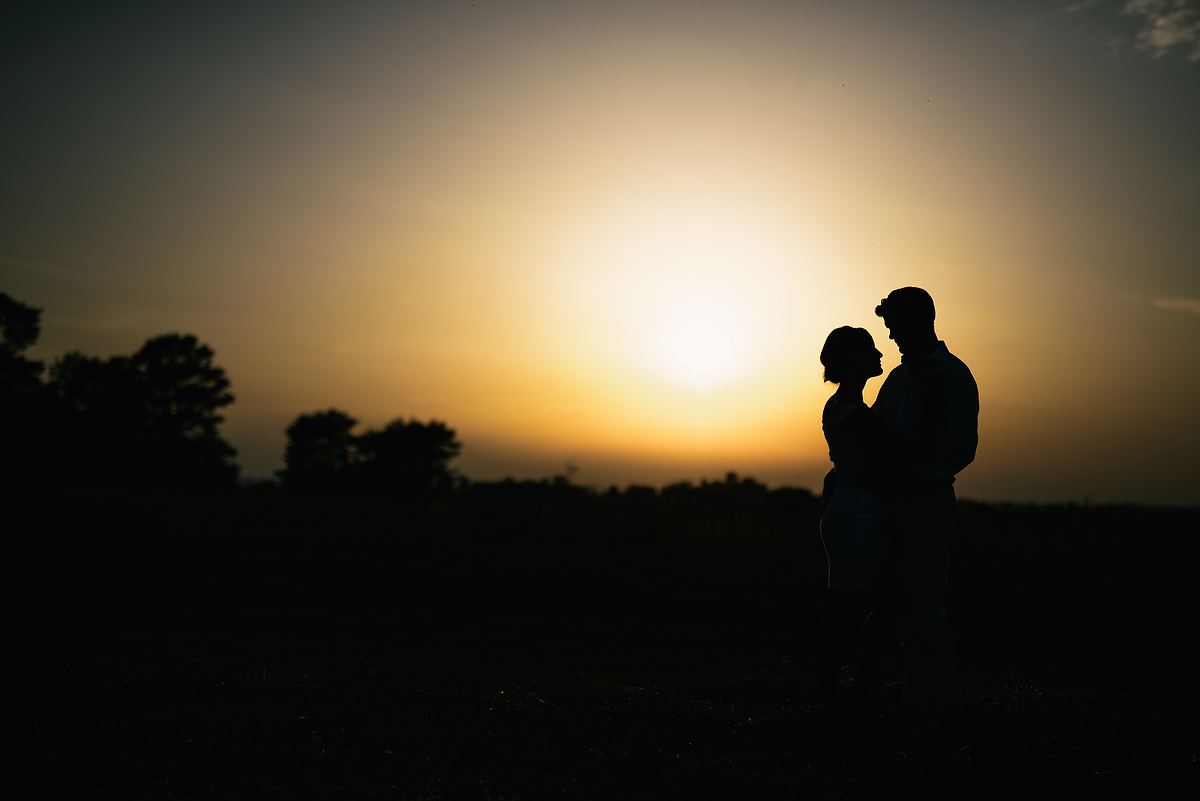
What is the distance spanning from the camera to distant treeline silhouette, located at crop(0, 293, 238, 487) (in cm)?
4741

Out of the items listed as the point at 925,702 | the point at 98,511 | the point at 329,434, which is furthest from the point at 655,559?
the point at 329,434

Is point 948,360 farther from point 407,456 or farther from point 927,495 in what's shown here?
point 407,456

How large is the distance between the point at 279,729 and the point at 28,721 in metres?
1.17

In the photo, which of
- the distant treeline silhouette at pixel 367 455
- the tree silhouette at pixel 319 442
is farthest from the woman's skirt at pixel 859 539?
the tree silhouette at pixel 319 442

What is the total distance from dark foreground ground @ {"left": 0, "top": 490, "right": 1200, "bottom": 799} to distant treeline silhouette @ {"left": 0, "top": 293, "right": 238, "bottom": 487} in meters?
40.6

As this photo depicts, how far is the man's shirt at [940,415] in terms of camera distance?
392 centimetres

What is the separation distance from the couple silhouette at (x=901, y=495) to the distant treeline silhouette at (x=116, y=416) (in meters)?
52.3

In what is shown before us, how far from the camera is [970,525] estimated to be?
22391mm

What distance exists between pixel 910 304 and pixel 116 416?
59.7 metres

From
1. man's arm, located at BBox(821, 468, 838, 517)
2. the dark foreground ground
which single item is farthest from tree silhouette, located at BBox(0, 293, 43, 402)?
man's arm, located at BBox(821, 468, 838, 517)

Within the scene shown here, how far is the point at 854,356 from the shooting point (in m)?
4.08

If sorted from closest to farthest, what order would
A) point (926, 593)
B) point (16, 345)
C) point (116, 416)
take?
point (926, 593) < point (16, 345) < point (116, 416)

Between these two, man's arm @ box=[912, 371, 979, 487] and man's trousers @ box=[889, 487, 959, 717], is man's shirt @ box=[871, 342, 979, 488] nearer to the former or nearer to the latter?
man's arm @ box=[912, 371, 979, 487]

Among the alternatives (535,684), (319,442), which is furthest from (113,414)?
(535,684)
